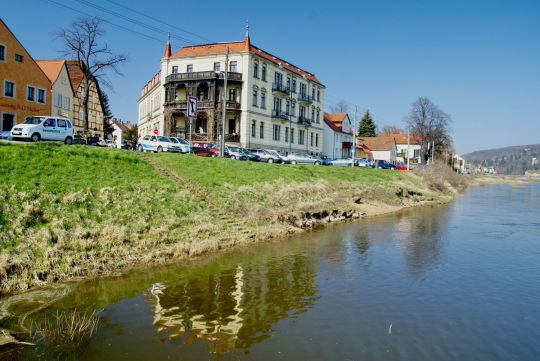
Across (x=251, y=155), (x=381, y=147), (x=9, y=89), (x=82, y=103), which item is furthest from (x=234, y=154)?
(x=381, y=147)

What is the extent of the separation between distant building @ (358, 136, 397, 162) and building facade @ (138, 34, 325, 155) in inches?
1649

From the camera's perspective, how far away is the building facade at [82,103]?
56.2 metres

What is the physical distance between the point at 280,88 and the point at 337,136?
Answer: 2480 cm

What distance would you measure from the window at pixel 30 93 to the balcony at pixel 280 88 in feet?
97.9

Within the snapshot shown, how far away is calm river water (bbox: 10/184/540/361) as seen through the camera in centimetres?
768

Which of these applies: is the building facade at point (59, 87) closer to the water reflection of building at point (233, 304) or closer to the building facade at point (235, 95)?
the building facade at point (235, 95)

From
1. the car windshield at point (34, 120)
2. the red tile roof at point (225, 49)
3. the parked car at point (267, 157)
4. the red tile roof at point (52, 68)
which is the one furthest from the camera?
the red tile roof at point (225, 49)

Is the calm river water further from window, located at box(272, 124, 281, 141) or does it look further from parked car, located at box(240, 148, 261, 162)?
window, located at box(272, 124, 281, 141)

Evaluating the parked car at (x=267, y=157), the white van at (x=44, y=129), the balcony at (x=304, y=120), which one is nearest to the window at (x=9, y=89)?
the white van at (x=44, y=129)

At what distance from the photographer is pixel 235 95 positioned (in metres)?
52.6

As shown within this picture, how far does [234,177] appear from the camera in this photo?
2523 cm

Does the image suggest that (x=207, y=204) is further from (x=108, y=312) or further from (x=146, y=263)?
(x=108, y=312)

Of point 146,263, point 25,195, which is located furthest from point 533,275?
point 25,195

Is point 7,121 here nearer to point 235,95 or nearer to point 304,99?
point 235,95
